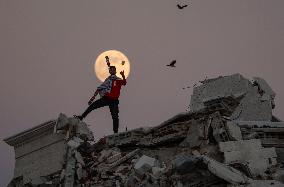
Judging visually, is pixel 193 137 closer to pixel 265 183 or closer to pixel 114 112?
pixel 265 183

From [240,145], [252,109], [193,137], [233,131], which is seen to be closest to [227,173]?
[240,145]

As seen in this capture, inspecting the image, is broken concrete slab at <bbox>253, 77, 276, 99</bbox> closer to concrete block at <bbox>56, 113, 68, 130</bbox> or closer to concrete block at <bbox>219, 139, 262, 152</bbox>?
concrete block at <bbox>219, 139, 262, 152</bbox>

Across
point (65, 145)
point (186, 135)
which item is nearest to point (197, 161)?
point (186, 135)

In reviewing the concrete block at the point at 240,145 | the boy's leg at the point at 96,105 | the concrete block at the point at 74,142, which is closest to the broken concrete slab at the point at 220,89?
the boy's leg at the point at 96,105

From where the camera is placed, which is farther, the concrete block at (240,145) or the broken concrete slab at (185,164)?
the concrete block at (240,145)

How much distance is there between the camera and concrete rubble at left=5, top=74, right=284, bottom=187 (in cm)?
631

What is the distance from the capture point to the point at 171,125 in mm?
8164

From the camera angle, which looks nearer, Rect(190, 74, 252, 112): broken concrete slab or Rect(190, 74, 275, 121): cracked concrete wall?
Rect(190, 74, 275, 121): cracked concrete wall

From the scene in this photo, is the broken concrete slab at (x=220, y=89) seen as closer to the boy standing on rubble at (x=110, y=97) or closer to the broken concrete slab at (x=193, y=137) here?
the boy standing on rubble at (x=110, y=97)

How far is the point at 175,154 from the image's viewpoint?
7.83m

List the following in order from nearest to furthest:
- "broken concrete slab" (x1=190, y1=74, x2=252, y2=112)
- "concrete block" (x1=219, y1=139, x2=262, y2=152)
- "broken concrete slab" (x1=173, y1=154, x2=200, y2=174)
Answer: "broken concrete slab" (x1=173, y1=154, x2=200, y2=174), "concrete block" (x1=219, y1=139, x2=262, y2=152), "broken concrete slab" (x1=190, y1=74, x2=252, y2=112)

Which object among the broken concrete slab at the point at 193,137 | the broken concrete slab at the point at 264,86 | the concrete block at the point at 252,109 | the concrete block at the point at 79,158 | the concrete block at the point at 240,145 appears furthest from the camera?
the broken concrete slab at the point at 264,86

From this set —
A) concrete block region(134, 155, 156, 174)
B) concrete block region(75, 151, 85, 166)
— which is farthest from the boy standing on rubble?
concrete block region(134, 155, 156, 174)

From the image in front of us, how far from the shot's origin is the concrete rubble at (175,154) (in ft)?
20.7
